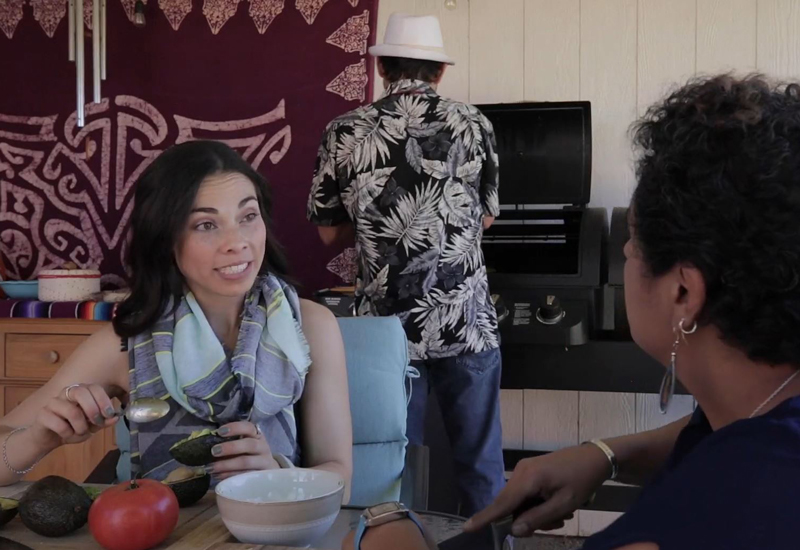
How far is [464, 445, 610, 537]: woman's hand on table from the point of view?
93cm

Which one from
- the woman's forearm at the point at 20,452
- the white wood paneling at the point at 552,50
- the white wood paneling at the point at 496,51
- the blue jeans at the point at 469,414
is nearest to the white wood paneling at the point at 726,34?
the white wood paneling at the point at 552,50

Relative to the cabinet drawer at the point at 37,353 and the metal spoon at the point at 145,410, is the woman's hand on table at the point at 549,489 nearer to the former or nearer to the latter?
the metal spoon at the point at 145,410

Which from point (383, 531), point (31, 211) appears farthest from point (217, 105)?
point (383, 531)

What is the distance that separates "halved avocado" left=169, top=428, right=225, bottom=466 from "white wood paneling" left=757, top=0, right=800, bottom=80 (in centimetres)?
233

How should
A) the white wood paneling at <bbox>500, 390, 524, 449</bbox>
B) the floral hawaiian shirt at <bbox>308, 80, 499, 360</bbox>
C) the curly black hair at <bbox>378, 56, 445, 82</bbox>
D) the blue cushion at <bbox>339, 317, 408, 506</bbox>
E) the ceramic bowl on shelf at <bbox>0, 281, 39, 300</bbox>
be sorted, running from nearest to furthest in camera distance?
the blue cushion at <bbox>339, 317, 408, 506</bbox>
the floral hawaiian shirt at <bbox>308, 80, 499, 360</bbox>
the curly black hair at <bbox>378, 56, 445, 82</bbox>
the white wood paneling at <bbox>500, 390, 524, 449</bbox>
the ceramic bowl on shelf at <bbox>0, 281, 39, 300</bbox>

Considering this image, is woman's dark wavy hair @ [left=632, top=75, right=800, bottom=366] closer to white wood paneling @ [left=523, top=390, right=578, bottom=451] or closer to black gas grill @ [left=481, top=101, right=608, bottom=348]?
black gas grill @ [left=481, top=101, right=608, bottom=348]

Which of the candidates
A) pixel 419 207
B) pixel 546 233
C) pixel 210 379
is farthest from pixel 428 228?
pixel 210 379

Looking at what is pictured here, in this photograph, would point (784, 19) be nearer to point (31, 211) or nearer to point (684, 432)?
point (684, 432)

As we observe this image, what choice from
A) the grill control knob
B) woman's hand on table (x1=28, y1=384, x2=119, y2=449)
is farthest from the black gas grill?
woman's hand on table (x1=28, y1=384, x2=119, y2=449)

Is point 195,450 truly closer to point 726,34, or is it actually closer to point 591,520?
point 591,520

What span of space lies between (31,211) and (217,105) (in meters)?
0.89

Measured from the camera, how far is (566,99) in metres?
2.87

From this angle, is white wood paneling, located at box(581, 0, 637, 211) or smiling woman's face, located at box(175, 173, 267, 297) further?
white wood paneling, located at box(581, 0, 637, 211)

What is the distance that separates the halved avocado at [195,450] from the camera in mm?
1005
